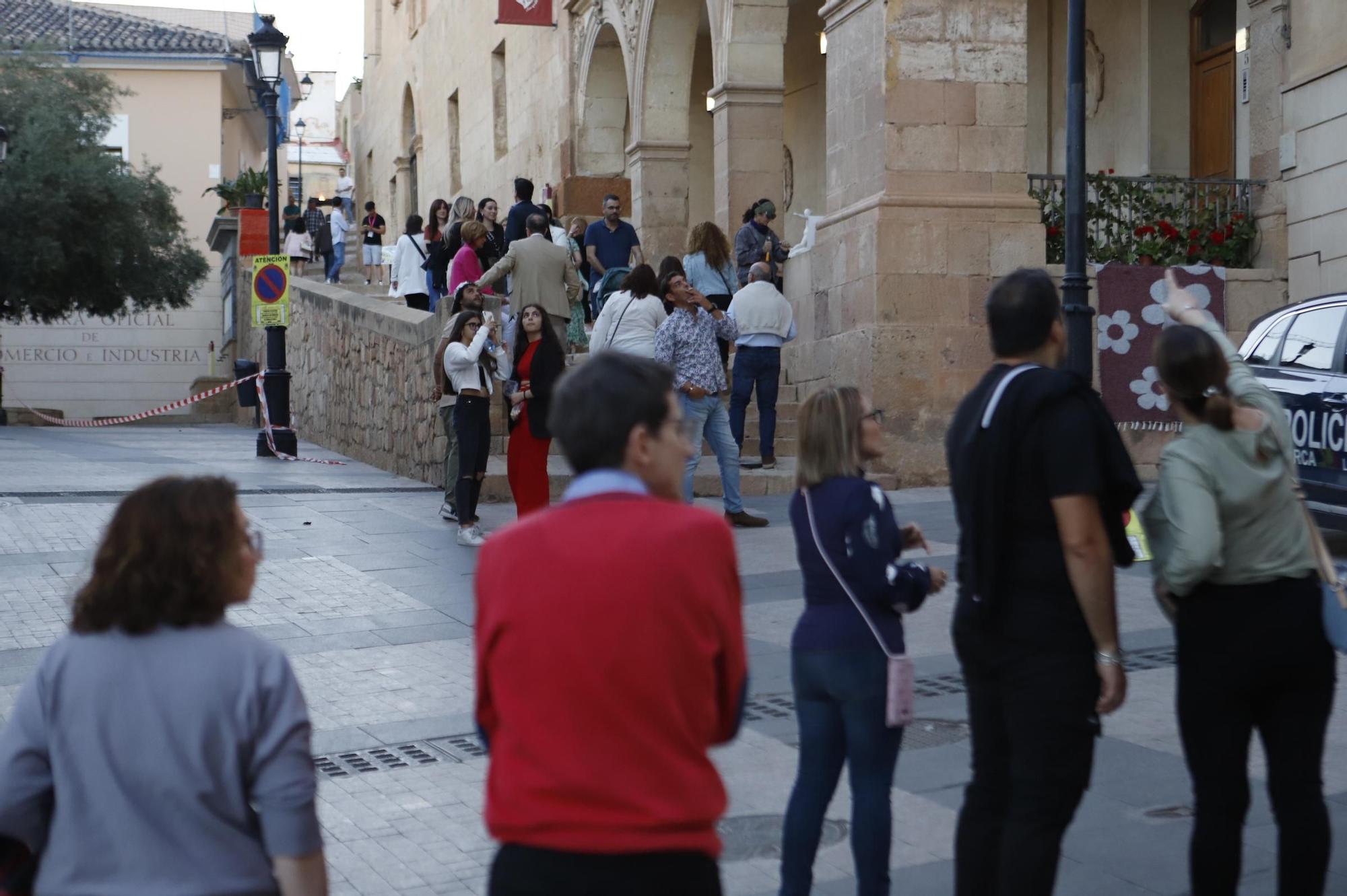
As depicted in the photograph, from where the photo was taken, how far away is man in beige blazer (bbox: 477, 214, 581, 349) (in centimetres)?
1373

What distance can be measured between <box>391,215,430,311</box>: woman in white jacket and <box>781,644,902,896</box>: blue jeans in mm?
15698

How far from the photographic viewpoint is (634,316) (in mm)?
11555

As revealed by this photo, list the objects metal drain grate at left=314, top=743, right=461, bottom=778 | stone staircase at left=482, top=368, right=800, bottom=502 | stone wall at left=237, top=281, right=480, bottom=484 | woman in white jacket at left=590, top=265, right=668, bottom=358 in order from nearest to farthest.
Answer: metal drain grate at left=314, top=743, right=461, bottom=778
woman in white jacket at left=590, top=265, right=668, bottom=358
stone staircase at left=482, top=368, right=800, bottom=502
stone wall at left=237, top=281, right=480, bottom=484

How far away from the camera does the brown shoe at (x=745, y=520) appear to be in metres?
11.8

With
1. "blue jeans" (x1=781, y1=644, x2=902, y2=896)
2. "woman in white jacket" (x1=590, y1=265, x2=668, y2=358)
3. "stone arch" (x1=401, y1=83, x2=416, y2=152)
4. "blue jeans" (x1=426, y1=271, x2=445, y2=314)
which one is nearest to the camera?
"blue jeans" (x1=781, y1=644, x2=902, y2=896)

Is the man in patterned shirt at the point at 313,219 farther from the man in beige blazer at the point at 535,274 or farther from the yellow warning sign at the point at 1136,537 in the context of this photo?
the yellow warning sign at the point at 1136,537

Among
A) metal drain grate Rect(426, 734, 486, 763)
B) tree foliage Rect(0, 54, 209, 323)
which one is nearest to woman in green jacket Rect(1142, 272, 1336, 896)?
metal drain grate Rect(426, 734, 486, 763)

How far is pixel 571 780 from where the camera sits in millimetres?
2400

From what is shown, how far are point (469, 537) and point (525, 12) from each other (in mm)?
17233

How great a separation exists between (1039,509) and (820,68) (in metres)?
23.7

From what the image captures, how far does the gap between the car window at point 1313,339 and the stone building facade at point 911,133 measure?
436 cm

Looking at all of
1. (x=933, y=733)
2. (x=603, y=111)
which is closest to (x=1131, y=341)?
(x=933, y=733)

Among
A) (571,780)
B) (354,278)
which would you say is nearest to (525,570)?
(571,780)

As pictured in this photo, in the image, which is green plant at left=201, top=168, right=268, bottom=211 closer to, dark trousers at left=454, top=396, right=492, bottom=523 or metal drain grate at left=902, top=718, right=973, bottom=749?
dark trousers at left=454, top=396, right=492, bottom=523
